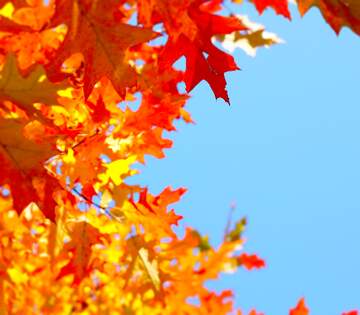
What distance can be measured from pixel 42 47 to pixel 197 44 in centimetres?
132

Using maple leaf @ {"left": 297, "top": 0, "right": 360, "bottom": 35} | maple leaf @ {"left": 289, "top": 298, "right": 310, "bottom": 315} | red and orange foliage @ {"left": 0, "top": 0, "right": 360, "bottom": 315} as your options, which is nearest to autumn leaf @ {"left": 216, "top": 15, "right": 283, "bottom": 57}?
red and orange foliage @ {"left": 0, "top": 0, "right": 360, "bottom": 315}

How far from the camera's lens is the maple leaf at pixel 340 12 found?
1500 millimetres

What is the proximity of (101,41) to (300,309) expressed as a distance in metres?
2.59

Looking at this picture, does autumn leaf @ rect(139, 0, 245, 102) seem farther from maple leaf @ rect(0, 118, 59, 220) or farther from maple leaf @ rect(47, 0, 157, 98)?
maple leaf @ rect(0, 118, 59, 220)

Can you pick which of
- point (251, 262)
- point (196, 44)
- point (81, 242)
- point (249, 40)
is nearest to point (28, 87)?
point (196, 44)

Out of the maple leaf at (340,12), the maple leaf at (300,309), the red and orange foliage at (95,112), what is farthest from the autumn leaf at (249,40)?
the maple leaf at (340,12)

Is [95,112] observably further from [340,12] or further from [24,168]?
[340,12]

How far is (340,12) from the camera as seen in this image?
4.95 feet

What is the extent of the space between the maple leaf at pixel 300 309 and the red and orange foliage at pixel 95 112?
10 millimetres

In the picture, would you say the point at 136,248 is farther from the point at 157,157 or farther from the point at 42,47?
the point at 42,47

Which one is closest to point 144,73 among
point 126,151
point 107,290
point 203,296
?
point 126,151

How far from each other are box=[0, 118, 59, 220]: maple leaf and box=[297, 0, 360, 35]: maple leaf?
2.95 ft

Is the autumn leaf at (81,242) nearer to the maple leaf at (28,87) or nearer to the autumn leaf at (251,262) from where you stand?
Answer: the maple leaf at (28,87)

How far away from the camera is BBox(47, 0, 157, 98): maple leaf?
1.54 meters
